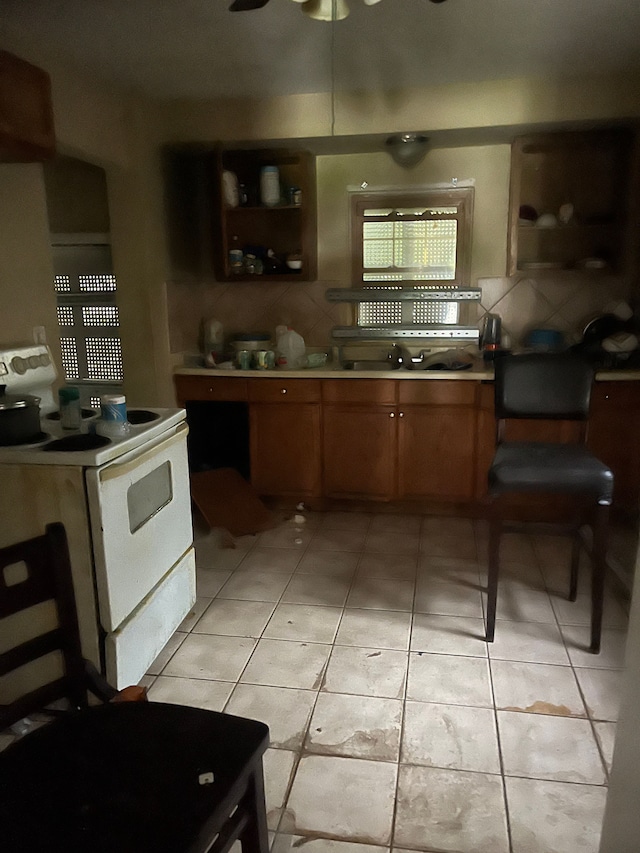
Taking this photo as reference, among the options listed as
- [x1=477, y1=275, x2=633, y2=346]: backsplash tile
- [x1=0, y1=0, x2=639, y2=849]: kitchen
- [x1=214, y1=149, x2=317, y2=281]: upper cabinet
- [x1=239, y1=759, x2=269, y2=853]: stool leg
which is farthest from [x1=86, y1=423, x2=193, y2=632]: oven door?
[x1=477, y1=275, x2=633, y2=346]: backsplash tile

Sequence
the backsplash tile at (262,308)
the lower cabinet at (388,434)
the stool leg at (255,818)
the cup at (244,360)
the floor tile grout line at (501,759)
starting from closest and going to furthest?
the stool leg at (255,818) → the floor tile grout line at (501,759) → the lower cabinet at (388,434) → the cup at (244,360) → the backsplash tile at (262,308)

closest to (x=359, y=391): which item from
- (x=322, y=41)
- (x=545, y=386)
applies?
(x=545, y=386)

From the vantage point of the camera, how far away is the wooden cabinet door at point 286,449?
3.35 metres

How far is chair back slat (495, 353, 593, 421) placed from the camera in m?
2.29

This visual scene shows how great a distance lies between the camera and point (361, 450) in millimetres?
3324

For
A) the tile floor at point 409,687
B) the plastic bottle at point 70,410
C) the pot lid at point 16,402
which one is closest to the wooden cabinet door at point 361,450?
the tile floor at point 409,687

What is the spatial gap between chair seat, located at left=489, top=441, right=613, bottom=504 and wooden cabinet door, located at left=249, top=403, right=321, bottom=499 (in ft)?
4.60

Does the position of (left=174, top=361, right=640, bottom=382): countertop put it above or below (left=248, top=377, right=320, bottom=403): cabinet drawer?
above

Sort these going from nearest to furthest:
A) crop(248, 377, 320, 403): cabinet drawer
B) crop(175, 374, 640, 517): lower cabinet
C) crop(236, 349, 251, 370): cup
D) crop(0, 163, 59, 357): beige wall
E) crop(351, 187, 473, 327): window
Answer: crop(0, 163, 59, 357): beige wall, crop(175, 374, 640, 517): lower cabinet, crop(248, 377, 320, 403): cabinet drawer, crop(236, 349, 251, 370): cup, crop(351, 187, 473, 327): window

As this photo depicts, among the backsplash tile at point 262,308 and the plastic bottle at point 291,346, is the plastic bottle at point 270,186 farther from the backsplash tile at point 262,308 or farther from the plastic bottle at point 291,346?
the plastic bottle at point 291,346

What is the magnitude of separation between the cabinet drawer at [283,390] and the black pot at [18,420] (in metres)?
1.59

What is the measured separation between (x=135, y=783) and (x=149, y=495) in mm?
1102

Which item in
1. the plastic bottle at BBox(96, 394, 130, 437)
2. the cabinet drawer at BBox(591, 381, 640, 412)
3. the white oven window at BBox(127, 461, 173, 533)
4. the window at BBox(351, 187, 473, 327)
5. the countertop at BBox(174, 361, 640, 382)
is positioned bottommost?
the white oven window at BBox(127, 461, 173, 533)

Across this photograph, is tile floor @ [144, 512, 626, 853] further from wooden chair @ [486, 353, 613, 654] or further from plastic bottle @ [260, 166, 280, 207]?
plastic bottle @ [260, 166, 280, 207]
